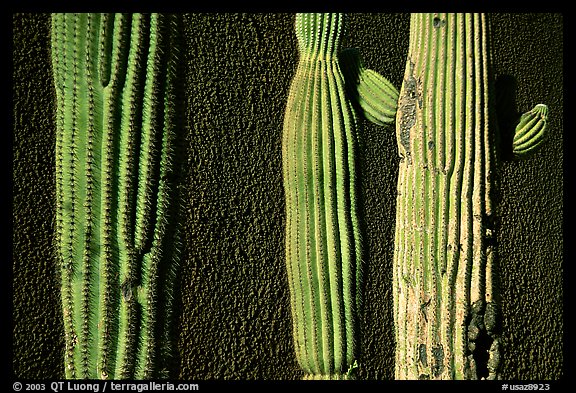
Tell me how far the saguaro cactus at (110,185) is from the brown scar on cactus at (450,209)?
819 millimetres

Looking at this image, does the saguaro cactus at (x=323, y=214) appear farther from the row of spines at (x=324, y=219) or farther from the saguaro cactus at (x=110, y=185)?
the saguaro cactus at (x=110, y=185)

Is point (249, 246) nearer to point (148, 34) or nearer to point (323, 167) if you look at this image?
point (323, 167)

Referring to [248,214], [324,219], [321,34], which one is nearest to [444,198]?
[324,219]

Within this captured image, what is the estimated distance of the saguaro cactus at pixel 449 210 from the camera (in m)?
1.89

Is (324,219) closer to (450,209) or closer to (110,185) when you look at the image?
(450,209)

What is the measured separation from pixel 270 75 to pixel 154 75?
6.80 ft

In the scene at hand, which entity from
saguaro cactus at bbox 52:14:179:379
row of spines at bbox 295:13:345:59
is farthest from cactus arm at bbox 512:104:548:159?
saguaro cactus at bbox 52:14:179:379

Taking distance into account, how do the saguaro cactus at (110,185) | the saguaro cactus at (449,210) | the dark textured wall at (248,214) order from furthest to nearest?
the dark textured wall at (248,214)
the saguaro cactus at (449,210)
the saguaro cactus at (110,185)

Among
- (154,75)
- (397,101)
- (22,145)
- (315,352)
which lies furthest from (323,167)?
(22,145)

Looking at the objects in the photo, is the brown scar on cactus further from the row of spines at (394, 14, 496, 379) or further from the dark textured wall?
the dark textured wall

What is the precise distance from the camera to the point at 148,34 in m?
1.39

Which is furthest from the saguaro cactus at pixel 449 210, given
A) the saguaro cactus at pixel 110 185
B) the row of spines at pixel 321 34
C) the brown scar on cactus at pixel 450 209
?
the saguaro cactus at pixel 110 185

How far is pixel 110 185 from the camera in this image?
1354 mm

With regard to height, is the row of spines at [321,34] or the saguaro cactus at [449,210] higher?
the row of spines at [321,34]
